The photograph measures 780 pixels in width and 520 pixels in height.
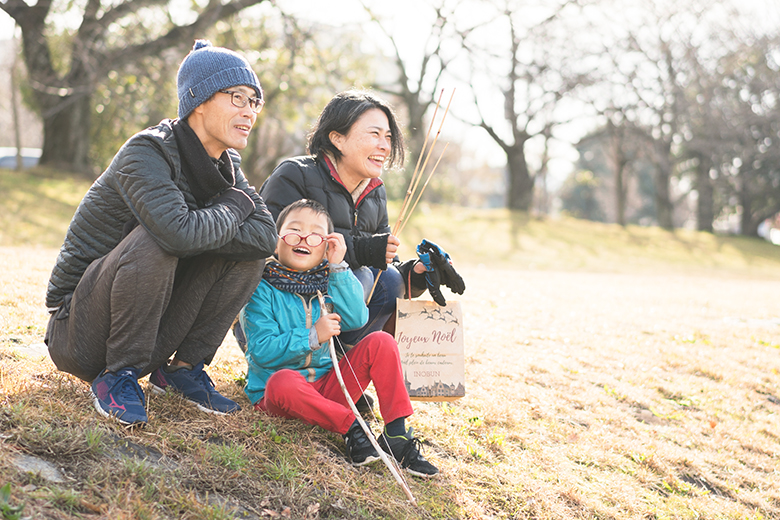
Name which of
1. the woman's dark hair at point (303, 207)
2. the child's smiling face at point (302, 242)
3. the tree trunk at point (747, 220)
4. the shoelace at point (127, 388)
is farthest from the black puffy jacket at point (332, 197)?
the tree trunk at point (747, 220)

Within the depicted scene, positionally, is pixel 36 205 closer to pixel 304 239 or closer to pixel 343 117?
pixel 343 117

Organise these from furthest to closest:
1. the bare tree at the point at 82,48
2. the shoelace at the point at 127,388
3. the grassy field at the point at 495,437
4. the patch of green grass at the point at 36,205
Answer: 1. the bare tree at the point at 82,48
2. the patch of green grass at the point at 36,205
3. the shoelace at the point at 127,388
4. the grassy field at the point at 495,437

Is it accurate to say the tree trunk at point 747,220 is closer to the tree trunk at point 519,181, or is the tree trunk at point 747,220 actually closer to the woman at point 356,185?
the tree trunk at point 519,181

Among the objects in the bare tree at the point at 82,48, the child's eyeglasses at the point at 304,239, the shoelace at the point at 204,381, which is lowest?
the shoelace at the point at 204,381

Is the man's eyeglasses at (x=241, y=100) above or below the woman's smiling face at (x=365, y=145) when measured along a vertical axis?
above

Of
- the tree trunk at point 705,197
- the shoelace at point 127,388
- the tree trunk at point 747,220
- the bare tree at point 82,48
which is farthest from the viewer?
the tree trunk at point 747,220

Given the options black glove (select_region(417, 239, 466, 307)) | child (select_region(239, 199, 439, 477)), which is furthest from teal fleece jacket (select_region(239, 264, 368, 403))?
black glove (select_region(417, 239, 466, 307))

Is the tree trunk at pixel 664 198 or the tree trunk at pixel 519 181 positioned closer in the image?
the tree trunk at pixel 519 181

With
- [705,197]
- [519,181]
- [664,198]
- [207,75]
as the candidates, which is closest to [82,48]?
[207,75]

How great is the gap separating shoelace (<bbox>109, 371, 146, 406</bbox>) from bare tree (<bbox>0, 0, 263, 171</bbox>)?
32.5 ft

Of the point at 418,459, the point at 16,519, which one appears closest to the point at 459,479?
the point at 418,459

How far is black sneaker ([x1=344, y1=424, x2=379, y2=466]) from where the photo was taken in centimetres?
237

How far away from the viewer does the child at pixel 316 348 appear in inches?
94.2

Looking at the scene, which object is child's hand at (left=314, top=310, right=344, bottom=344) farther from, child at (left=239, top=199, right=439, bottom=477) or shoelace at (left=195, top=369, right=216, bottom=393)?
Result: shoelace at (left=195, top=369, right=216, bottom=393)
